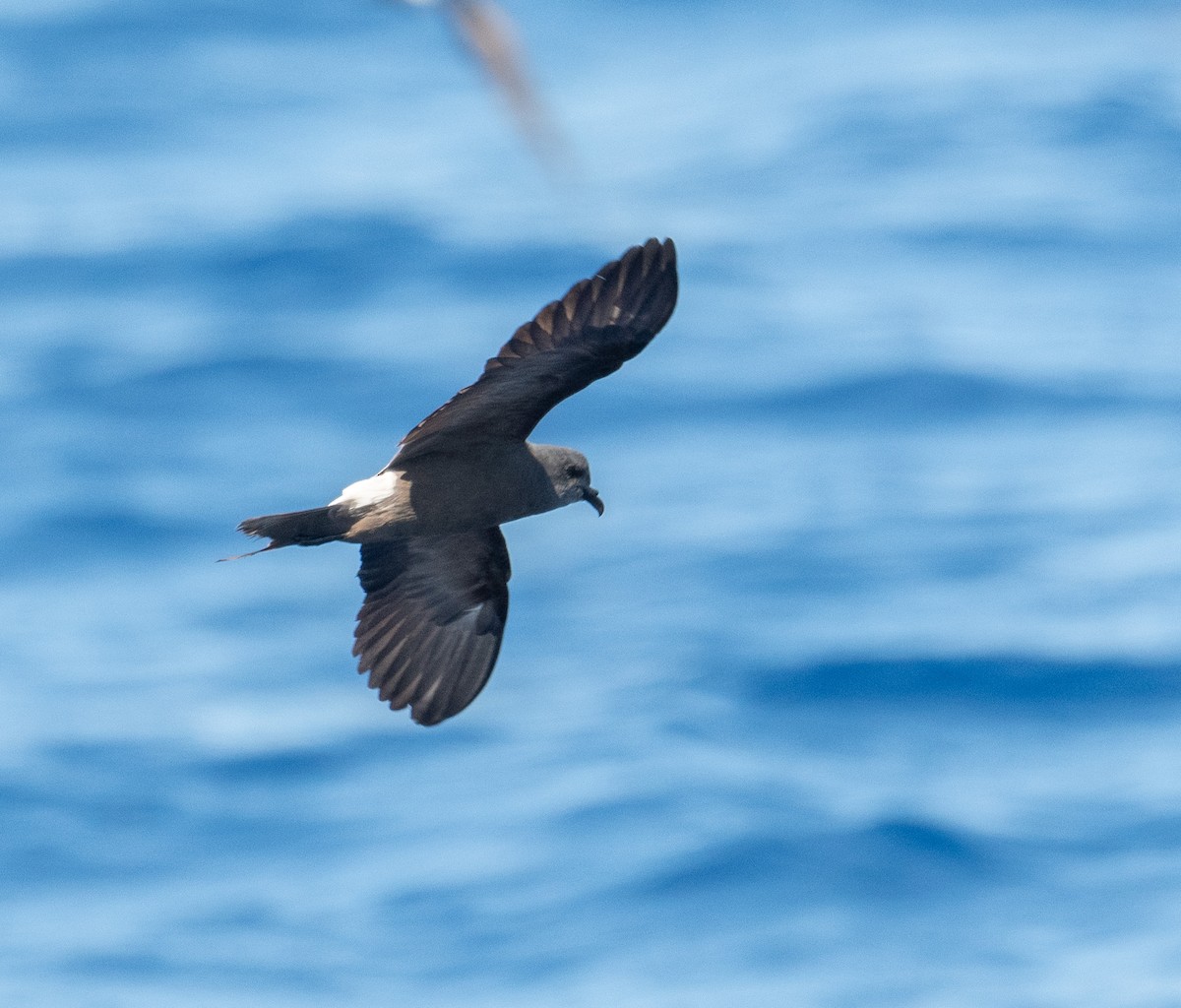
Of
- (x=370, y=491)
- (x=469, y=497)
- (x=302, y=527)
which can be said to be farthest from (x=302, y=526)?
(x=469, y=497)

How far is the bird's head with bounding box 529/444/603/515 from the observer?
7.24 metres

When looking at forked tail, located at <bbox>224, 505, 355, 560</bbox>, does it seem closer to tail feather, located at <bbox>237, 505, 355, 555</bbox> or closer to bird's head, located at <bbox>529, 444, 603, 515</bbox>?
→ tail feather, located at <bbox>237, 505, 355, 555</bbox>

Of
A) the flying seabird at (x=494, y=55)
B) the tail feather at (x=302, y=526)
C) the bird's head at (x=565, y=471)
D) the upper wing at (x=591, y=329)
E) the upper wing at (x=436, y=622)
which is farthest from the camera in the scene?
the flying seabird at (x=494, y=55)

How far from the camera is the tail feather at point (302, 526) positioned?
6922 mm

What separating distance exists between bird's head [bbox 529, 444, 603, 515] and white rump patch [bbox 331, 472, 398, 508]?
1.64 ft

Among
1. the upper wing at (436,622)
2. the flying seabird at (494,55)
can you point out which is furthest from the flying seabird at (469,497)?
the flying seabird at (494,55)

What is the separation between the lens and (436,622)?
815cm

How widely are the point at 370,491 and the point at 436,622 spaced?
1114 mm

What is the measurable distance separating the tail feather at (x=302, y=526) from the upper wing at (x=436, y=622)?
38.5 inches

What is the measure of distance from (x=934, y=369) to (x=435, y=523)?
82.3 ft

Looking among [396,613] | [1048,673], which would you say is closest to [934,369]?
[1048,673]

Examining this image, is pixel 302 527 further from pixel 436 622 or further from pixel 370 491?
pixel 436 622

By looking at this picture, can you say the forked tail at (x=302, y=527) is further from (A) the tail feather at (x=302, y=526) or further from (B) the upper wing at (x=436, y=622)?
(B) the upper wing at (x=436, y=622)

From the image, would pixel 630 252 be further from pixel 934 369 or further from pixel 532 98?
pixel 934 369
